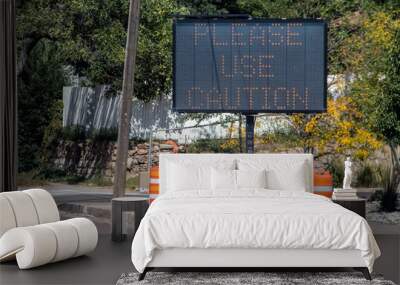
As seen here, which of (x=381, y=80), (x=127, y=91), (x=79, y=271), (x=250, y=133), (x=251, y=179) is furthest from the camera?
(x=381, y=80)

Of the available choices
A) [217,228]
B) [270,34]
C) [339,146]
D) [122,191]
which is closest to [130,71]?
[122,191]

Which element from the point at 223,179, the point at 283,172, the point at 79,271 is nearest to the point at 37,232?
the point at 79,271

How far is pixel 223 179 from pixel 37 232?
1.76m

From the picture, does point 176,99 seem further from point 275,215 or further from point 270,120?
point 270,120

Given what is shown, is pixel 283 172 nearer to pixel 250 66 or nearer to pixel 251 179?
pixel 251 179

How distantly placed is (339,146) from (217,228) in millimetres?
4353

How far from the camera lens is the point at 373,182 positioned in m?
8.36

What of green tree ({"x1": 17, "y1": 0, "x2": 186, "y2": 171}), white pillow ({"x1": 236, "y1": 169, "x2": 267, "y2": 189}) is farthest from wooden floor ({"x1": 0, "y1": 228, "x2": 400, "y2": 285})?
green tree ({"x1": 17, "y1": 0, "x2": 186, "y2": 171})

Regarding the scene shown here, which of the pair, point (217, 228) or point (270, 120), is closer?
point (217, 228)

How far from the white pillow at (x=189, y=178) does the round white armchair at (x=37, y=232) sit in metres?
0.97

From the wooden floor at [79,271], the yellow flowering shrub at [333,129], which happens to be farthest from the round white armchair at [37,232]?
the yellow flowering shrub at [333,129]

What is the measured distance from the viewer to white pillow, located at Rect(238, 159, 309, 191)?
20.2 ft

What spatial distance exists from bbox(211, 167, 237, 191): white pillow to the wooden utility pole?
6.21ft

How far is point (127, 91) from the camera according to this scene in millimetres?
7605
